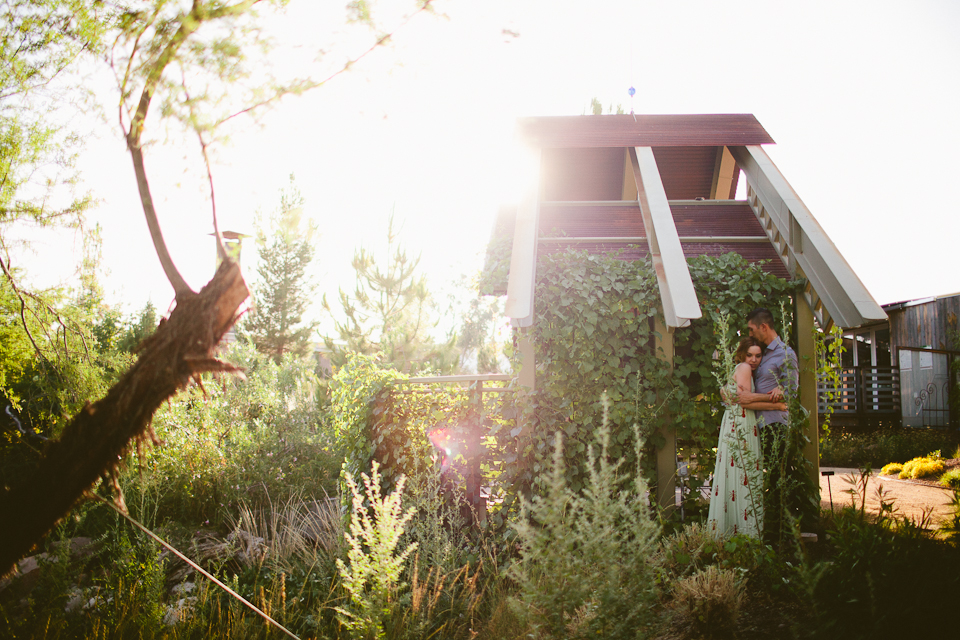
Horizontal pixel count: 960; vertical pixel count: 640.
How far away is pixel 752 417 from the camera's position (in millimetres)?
3867

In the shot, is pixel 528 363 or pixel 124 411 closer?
pixel 124 411

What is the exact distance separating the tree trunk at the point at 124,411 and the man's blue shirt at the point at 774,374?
3.66 meters

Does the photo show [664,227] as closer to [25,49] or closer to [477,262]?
[25,49]

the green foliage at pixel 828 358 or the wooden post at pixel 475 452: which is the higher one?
the green foliage at pixel 828 358

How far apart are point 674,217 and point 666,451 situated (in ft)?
10.1

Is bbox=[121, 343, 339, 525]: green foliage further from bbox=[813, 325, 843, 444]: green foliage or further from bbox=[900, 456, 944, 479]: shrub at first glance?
bbox=[900, 456, 944, 479]: shrub

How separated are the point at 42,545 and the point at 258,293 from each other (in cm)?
1503

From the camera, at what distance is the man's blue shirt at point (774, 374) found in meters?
3.81

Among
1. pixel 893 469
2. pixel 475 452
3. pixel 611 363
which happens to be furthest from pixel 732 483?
pixel 893 469

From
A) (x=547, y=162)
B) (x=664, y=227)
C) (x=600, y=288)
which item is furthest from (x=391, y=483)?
(x=547, y=162)

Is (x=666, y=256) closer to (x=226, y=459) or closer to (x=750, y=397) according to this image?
(x=750, y=397)

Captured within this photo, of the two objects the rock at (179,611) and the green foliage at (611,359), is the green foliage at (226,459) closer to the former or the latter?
the rock at (179,611)

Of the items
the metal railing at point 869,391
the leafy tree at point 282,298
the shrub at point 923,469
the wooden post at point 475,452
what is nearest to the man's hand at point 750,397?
the wooden post at point 475,452

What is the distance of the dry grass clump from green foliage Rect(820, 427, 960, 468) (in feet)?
28.5
